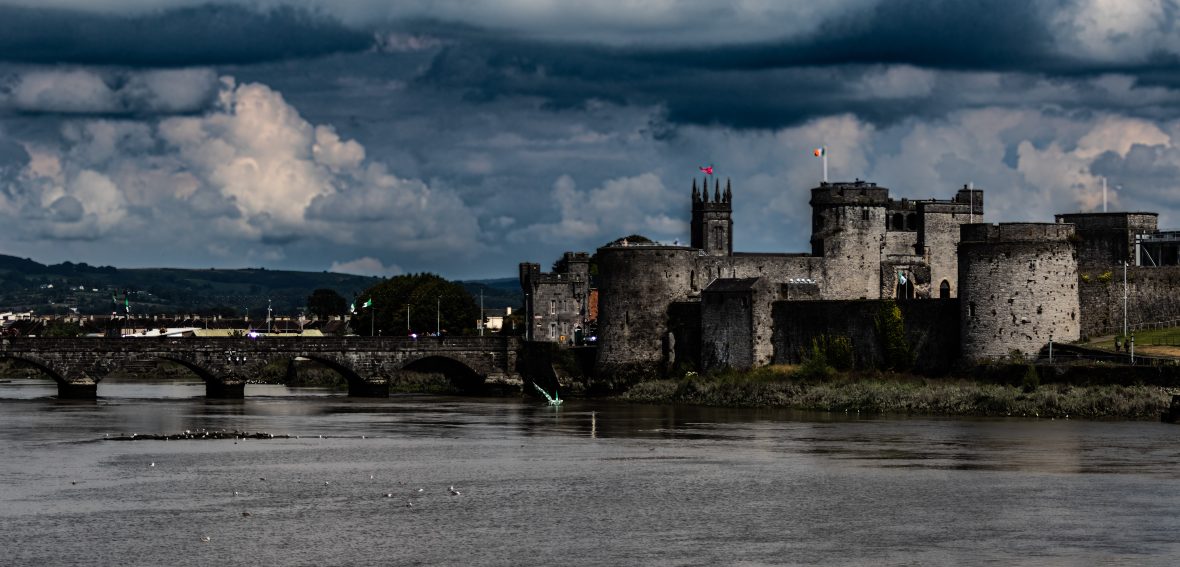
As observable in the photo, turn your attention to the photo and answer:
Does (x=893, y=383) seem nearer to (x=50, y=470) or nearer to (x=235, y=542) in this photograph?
(x=50, y=470)

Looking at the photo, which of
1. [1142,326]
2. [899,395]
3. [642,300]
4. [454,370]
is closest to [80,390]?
[454,370]

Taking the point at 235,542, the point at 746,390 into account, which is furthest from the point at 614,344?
the point at 235,542

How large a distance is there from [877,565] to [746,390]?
45.1 m

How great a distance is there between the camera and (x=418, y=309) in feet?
466

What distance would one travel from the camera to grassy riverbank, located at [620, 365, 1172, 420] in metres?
66.8

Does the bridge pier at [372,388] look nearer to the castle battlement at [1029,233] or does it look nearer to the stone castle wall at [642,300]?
the stone castle wall at [642,300]

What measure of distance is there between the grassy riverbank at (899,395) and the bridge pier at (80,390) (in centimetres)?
2822

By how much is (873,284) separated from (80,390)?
136ft

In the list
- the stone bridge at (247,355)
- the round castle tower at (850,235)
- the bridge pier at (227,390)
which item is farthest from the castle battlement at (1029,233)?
the bridge pier at (227,390)

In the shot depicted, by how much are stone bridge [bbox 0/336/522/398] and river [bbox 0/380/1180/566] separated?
23.0m

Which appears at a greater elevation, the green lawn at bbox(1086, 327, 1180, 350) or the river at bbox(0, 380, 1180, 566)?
the green lawn at bbox(1086, 327, 1180, 350)

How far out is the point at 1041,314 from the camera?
74438 mm

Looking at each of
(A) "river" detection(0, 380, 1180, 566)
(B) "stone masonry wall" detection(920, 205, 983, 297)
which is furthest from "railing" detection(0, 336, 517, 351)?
(A) "river" detection(0, 380, 1180, 566)

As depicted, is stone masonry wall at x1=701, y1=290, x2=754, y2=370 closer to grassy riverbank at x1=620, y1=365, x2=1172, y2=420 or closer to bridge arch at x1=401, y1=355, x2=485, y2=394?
grassy riverbank at x1=620, y1=365, x2=1172, y2=420
